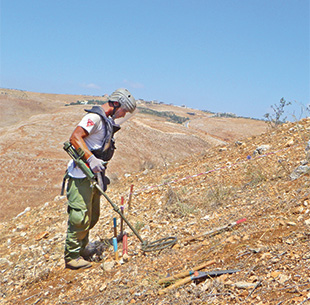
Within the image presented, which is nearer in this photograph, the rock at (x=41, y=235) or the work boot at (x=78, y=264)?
the work boot at (x=78, y=264)

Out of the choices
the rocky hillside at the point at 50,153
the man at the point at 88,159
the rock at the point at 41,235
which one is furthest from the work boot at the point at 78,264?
the rocky hillside at the point at 50,153

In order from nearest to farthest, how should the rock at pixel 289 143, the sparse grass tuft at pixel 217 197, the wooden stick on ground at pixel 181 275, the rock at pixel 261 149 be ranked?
the wooden stick on ground at pixel 181 275 < the sparse grass tuft at pixel 217 197 < the rock at pixel 289 143 < the rock at pixel 261 149

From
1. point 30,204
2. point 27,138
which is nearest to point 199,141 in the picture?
point 27,138

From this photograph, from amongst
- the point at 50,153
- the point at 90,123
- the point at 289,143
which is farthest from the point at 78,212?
the point at 50,153

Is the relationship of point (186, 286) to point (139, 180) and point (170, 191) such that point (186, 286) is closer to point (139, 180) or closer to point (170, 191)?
point (170, 191)

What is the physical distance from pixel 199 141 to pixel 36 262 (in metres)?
14.6

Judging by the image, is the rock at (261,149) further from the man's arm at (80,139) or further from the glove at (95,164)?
the man's arm at (80,139)

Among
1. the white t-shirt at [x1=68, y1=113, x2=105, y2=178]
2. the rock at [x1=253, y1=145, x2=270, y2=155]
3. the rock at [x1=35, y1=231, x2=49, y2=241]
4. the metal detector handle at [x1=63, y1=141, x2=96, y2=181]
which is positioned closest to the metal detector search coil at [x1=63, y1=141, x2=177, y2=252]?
the metal detector handle at [x1=63, y1=141, x2=96, y2=181]

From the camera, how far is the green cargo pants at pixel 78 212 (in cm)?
334

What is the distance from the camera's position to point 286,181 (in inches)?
168

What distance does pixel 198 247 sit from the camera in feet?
10.5

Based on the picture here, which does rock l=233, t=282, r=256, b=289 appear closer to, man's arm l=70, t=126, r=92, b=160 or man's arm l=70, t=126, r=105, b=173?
man's arm l=70, t=126, r=105, b=173

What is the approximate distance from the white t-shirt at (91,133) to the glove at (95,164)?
170 millimetres

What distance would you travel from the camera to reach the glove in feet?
10.5
